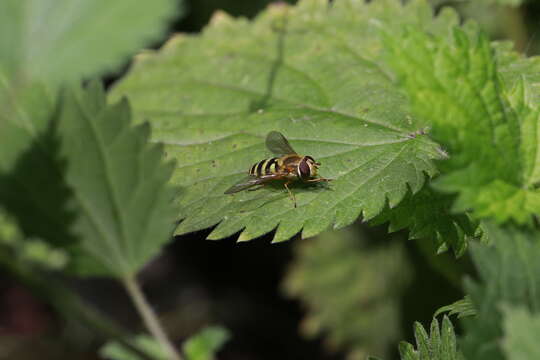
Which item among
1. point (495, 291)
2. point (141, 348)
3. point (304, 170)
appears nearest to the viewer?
point (495, 291)

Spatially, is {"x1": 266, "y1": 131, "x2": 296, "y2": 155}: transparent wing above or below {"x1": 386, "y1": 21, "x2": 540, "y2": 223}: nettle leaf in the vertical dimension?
below

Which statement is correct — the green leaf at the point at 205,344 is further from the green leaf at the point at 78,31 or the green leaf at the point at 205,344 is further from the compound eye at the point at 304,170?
the green leaf at the point at 78,31

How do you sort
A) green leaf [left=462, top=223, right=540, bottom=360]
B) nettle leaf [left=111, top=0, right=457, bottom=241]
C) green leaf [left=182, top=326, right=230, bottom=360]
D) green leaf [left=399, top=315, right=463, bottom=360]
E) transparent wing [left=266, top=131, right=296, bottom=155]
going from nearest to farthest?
green leaf [left=462, top=223, right=540, bottom=360]
green leaf [left=399, top=315, right=463, bottom=360]
nettle leaf [left=111, top=0, right=457, bottom=241]
transparent wing [left=266, top=131, right=296, bottom=155]
green leaf [left=182, top=326, right=230, bottom=360]

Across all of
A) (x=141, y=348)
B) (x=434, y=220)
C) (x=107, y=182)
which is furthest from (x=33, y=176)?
(x=434, y=220)

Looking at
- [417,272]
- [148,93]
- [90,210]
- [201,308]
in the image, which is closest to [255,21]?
[148,93]

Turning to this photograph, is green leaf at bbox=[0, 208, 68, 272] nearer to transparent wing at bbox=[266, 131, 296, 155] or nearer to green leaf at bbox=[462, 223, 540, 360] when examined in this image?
transparent wing at bbox=[266, 131, 296, 155]

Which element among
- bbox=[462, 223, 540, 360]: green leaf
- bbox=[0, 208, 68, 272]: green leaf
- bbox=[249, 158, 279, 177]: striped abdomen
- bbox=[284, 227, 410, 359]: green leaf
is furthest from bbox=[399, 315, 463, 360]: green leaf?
bbox=[284, 227, 410, 359]: green leaf

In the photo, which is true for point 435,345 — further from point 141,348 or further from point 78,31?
point 78,31
